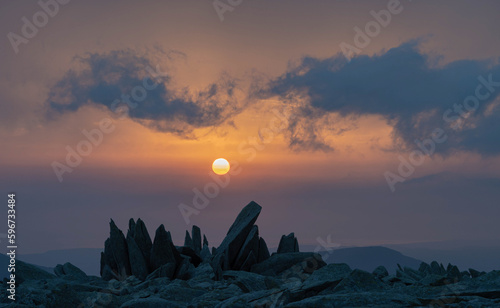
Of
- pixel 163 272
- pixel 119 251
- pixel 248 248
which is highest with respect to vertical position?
pixel 119 251

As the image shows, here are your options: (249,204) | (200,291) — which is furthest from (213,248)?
(200,291)

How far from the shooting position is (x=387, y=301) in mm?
9836

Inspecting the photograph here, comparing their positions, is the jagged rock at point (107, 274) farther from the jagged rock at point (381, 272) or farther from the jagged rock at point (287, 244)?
the jagged rock at point (381, 272)

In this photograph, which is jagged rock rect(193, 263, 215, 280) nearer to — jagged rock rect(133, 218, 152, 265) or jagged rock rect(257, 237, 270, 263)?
jagged rock rect(133, 218, 152, 265)

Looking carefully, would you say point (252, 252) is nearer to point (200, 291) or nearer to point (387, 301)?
point (200, 291)

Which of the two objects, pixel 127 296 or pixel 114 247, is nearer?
pixel 127 296

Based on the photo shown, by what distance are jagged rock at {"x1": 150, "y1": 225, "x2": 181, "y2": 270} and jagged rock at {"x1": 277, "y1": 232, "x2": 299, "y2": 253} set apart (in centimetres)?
642

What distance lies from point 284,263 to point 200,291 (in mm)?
8508

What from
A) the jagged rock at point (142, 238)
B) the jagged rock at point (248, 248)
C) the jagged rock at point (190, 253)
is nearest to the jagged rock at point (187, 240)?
the jagged rock at point (190, 253)

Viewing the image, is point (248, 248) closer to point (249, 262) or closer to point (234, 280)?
point (249, 262)

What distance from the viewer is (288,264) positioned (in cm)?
2123

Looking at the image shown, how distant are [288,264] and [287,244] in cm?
293

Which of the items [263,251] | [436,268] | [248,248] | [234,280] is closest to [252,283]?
[234,280]

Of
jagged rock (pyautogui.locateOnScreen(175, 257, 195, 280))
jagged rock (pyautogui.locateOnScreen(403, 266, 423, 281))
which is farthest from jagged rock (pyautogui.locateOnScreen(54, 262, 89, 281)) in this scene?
jagged rock (pyautogui.locateOnScreen(403, 266, 423, 281))
